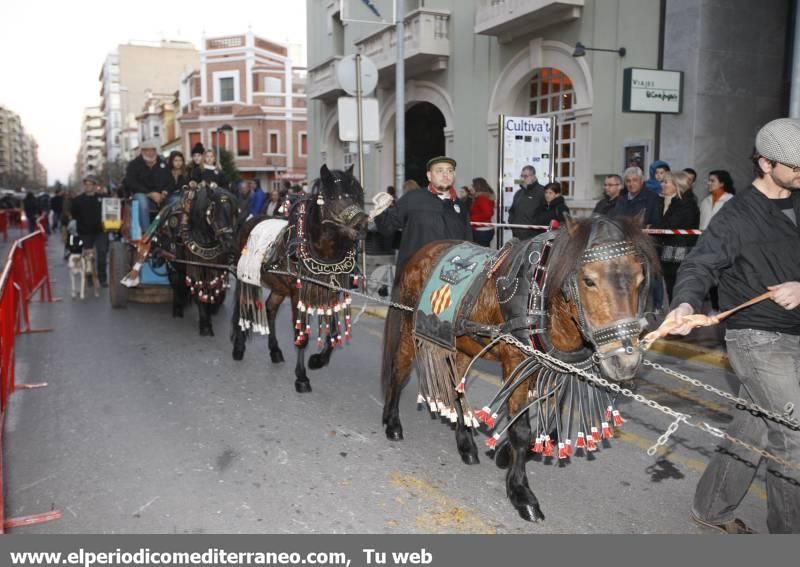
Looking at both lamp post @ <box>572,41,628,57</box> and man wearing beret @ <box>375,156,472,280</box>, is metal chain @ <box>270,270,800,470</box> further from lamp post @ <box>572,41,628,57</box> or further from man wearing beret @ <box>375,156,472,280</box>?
lamp post @ <box>572,41,628,57</box>

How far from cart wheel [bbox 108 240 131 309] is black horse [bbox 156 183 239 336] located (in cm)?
180

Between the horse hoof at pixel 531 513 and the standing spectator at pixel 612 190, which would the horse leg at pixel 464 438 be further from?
the standing spectator at pixel 612 190

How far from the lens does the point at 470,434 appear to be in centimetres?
460

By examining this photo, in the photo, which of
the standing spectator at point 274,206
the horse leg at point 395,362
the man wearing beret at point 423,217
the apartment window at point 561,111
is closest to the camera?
the horse leg at point 395,362

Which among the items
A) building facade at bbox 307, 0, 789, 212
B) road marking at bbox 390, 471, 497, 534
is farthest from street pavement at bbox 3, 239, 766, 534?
building facade at bbox 307, 0, 789, 212

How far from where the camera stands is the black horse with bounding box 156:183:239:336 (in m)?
8.20

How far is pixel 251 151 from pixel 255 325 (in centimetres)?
4582

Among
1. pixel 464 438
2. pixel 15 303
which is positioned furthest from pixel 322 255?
pixel 15 303

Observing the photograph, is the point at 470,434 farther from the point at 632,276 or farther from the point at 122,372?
the point at 122,372

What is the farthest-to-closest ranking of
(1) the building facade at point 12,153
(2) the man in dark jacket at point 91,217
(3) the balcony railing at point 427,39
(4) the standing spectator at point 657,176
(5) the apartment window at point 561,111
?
(1) the building facade at point 12,153 → (3) the balcony railing at point 427,39 → (5) the apartment window at point 561,111 → (2) the man in dark jacket at point 91,217 → (4) the standing spectator at point 657,176

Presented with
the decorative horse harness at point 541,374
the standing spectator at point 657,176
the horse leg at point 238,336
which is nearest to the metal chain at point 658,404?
the decorative horse harness at point 541,374

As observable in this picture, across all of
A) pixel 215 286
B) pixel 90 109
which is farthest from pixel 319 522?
pixel 90 109

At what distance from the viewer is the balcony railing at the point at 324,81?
22.2 metres

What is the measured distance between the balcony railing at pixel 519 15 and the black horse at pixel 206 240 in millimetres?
7449
